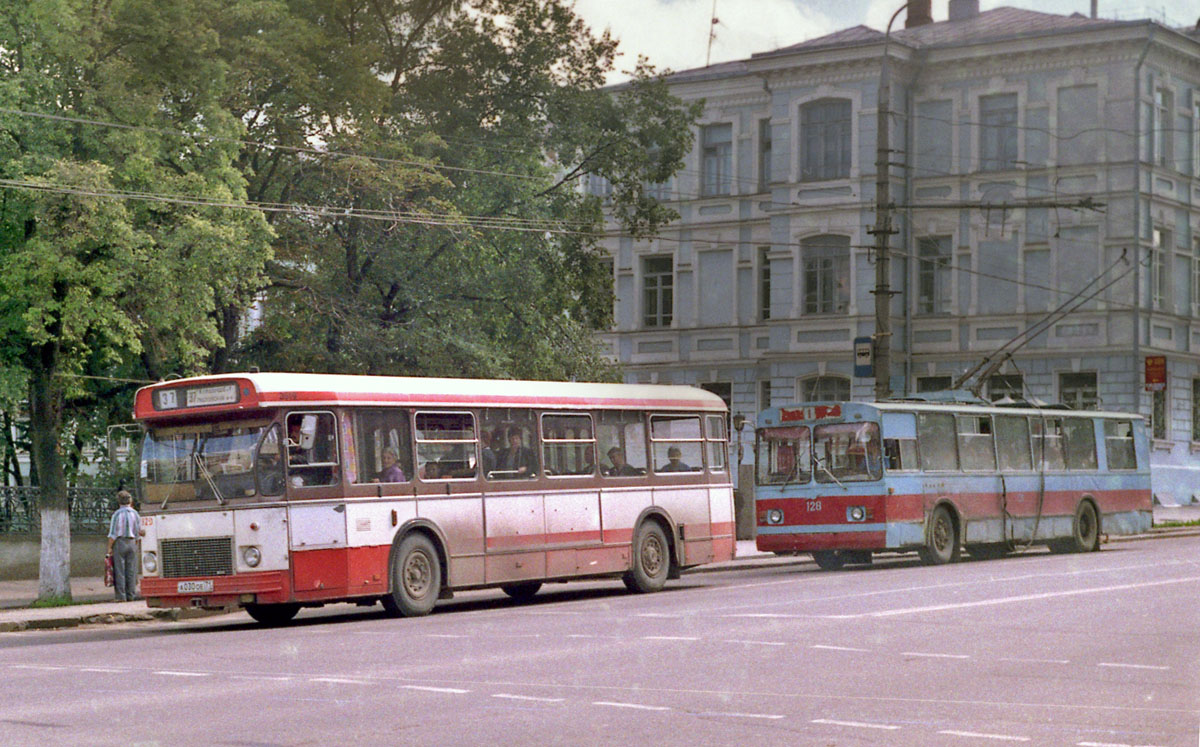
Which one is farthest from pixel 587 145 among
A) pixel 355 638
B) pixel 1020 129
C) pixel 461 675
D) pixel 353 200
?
pixel 461 675

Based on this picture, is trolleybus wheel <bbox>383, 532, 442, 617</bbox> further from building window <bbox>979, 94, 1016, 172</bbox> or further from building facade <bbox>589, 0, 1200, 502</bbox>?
building window <bbox>979, 94, 1016, 172</bbox>

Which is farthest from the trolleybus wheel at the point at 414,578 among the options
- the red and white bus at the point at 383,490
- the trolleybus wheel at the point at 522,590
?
the trolleybus wheel at the point at 522,590

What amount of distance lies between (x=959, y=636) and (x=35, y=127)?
15850 mm

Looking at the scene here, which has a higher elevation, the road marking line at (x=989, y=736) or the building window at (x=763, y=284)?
the building window at (x=763, y=284)

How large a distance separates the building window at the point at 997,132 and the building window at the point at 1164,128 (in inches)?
152

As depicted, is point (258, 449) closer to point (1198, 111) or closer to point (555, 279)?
point (555, 279)

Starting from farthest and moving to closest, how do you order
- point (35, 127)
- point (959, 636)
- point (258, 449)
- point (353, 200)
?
point (353, 200)
point (35, 127)
point (258, 449)
point (959, 636)

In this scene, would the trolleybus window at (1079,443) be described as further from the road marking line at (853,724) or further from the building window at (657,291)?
the road marking line at (853,724)

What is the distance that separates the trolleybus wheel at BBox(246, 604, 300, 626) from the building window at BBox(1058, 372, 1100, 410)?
31773 millimetres

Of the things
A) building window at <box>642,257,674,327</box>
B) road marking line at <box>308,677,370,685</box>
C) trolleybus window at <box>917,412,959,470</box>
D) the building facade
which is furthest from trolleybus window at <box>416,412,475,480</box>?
building window at <box>642,257,674,327</box>

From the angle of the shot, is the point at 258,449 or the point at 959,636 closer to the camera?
the point at 959,636

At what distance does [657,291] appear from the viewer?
55500 millimetres

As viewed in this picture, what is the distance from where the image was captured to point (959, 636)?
1523 cm

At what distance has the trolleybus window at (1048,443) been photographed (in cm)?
3181
